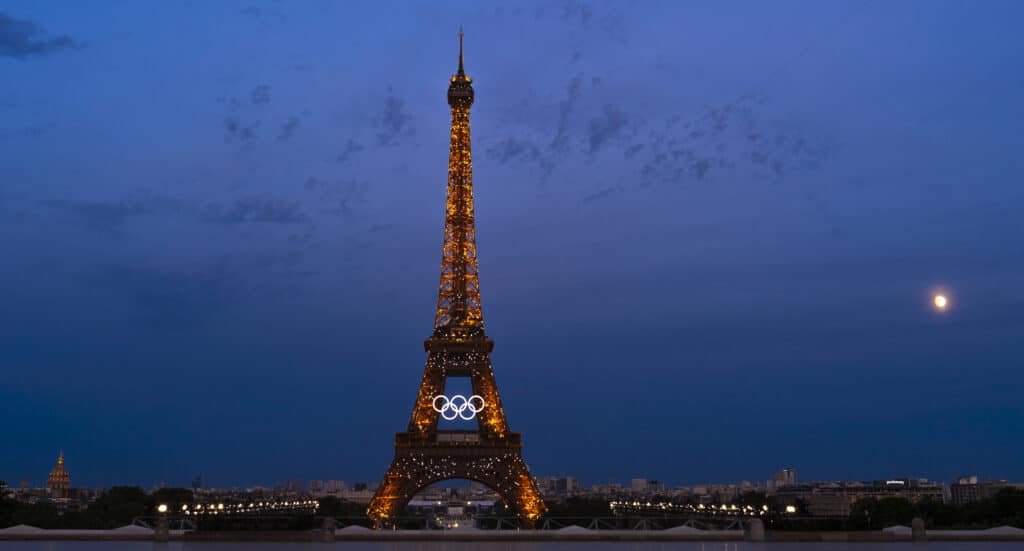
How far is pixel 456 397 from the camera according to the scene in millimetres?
59719

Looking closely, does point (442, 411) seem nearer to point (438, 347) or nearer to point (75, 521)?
point (438, 347)

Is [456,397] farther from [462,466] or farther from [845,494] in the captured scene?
[845,494]

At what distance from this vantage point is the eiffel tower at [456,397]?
209 ft

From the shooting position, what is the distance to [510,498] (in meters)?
63.5

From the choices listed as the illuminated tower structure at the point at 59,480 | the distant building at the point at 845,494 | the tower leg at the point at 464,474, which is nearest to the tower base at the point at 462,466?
the tower leg at the point at 464,474

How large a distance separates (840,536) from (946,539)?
4300 millimetres

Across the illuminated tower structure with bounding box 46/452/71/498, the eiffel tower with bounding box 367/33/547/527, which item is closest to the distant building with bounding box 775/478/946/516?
the eiffel tower with bounding box 367/33/547/527

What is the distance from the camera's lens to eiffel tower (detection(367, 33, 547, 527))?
6366 cm

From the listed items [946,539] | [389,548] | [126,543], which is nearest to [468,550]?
[389,548]

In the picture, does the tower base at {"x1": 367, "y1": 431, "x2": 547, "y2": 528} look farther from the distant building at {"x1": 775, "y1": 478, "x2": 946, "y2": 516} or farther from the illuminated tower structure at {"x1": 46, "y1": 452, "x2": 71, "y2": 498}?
the illuminated tower structure at {"x1": 46, "y1": 452, "x2": 71, "y2": 498}

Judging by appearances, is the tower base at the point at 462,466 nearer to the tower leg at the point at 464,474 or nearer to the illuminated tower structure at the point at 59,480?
the tower leg at the point at 464,474

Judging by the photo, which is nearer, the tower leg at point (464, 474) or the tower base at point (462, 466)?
the tower leg at point (464, 474)

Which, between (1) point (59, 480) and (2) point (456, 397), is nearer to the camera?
(2) point (456, 397)

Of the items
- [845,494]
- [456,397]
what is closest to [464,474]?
[456,397]
